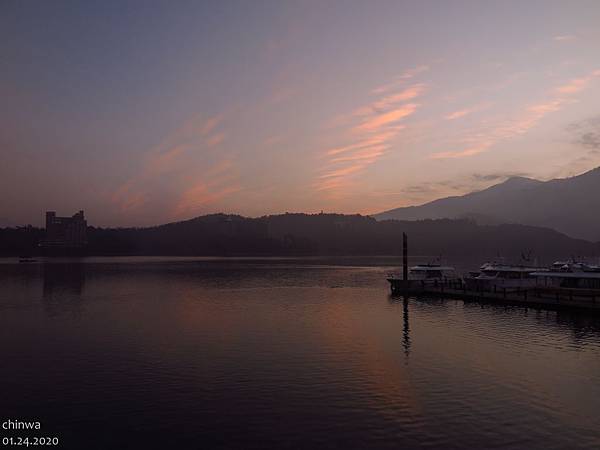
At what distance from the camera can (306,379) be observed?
3058 cm

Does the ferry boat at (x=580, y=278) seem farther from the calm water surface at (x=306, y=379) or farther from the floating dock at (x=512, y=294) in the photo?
the calm water surface at (x=306, y=379)

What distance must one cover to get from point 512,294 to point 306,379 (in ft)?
159

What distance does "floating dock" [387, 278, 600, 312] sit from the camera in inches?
2228

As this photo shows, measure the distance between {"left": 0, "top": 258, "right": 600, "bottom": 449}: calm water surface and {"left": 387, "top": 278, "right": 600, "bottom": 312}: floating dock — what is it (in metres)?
1.85

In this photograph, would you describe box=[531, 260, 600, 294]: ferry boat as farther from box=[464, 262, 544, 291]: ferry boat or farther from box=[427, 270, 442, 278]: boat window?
box=[427, 270, 442, 278]: boat window

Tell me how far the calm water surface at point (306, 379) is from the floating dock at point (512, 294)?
1854 mm

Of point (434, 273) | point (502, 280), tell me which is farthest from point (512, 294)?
point (434, 273)

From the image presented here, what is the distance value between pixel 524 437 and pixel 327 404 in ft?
31.6

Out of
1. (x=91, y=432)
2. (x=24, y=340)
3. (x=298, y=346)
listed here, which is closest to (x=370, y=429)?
(x=91, y=432)

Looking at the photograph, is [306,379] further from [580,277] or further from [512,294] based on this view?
[512,294]

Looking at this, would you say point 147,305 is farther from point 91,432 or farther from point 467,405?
point 467,405

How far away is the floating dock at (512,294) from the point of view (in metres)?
56.6

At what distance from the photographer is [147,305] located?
2761 inches

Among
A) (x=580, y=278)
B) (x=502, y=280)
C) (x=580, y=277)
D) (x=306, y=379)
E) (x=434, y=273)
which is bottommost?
(x=306, y=379)
